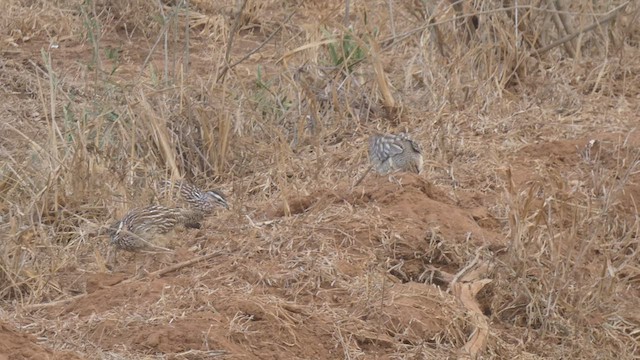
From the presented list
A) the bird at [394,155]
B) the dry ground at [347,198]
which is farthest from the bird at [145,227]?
the bird at [394,155]

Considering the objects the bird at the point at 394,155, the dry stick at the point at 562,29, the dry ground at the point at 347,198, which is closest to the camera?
the dry ground at the point at 347,198

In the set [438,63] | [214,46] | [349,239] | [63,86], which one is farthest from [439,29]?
[349,239]

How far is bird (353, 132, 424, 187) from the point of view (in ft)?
27.9

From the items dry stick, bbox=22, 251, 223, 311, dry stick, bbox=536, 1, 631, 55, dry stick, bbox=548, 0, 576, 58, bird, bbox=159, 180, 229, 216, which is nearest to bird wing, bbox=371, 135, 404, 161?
bird, bbox=159, 180, 229, 216

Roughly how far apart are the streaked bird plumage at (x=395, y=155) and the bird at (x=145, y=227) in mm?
Answer: 1351

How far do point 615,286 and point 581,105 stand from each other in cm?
368

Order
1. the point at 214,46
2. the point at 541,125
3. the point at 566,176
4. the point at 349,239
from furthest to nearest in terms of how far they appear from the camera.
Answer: the point at 214,46
the point at 541,125
the point at 566,176
the point at 349,239

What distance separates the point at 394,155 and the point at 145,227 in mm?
→ 1832

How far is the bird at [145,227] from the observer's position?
24.1 ft

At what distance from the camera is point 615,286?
280 inches

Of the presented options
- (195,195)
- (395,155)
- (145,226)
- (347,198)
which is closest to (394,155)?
(395,155)

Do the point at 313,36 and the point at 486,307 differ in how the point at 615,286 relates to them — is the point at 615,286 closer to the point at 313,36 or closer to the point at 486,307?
the point at 486,307

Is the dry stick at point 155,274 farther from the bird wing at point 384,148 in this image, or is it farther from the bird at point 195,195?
the bird wing at point 384,148

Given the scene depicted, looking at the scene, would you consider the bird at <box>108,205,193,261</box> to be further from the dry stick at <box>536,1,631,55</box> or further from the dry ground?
the dry stick at <box>536,1,631,55</box>
